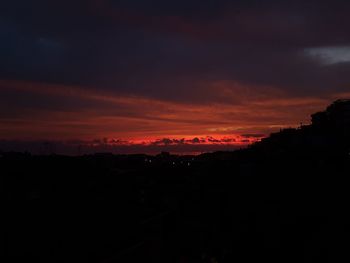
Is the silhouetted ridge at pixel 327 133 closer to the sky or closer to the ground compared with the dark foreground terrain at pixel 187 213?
closer to the sky

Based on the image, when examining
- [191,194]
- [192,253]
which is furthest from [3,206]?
[192,253]

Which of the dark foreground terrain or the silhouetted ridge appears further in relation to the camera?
the silhouetted ridge

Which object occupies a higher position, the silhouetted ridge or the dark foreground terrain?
the silhouetted ridge

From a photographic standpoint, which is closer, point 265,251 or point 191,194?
point 265,251

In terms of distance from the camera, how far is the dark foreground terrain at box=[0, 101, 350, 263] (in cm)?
2469

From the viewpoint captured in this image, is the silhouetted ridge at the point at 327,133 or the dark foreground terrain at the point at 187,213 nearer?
the dark foreground terrain at the point at 187,213

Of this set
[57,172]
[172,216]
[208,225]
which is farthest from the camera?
[57,172]

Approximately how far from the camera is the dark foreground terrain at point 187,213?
24.7m

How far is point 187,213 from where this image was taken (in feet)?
112

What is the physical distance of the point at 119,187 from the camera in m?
50.5

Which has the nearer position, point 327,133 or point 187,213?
point 187,213

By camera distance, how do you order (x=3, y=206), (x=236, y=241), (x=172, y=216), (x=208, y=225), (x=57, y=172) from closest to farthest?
(x=236, y=241) < (x=208, y=225) < (x=172, y=216) < (x=3, y=206) < (x=57, y=172)

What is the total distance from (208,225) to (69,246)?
9894 millimetres

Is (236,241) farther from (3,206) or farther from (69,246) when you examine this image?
(3,206)
